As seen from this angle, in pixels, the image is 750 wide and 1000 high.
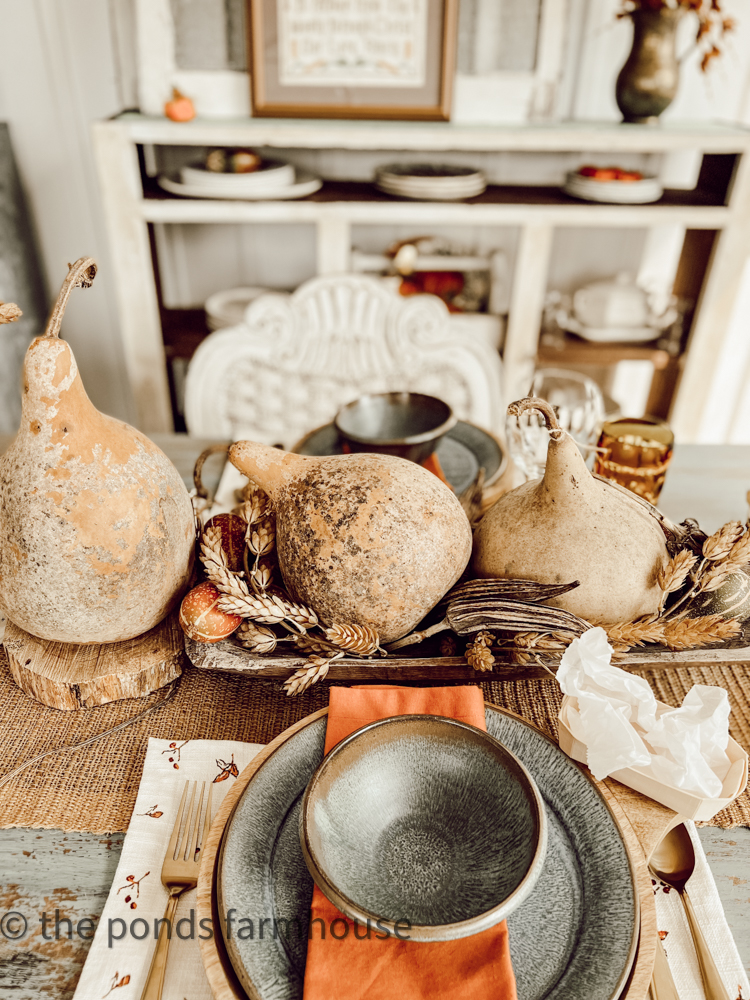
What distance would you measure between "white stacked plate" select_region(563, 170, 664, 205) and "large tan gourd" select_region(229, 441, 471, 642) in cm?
148

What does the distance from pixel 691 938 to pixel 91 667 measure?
0.51 meters

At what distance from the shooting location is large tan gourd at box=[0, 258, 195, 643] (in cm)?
50

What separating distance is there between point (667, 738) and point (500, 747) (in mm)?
143

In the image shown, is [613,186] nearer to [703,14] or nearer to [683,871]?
[703,14]

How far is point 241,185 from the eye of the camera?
5.36 feet

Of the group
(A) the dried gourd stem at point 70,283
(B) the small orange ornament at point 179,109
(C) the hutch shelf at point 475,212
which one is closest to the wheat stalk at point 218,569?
(A) the dried gourd stem at point 70,283

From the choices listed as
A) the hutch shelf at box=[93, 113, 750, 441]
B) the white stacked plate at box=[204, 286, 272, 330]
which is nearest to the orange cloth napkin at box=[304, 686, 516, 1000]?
the hutch shelf at box=[93, 113, 750, 441]

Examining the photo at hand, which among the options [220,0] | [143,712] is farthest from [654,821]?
[220,0]

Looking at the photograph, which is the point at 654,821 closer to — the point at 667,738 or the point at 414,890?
the point at 667,738

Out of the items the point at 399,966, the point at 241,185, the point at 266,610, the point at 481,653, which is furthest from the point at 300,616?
the point at 241,185

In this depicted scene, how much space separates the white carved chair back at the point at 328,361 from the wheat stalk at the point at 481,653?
76cm

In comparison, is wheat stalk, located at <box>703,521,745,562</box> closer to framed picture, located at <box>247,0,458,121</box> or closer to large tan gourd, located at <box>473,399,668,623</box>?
large tan gourd, located at <box>473,399,668,623</box>

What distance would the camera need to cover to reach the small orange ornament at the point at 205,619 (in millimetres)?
542

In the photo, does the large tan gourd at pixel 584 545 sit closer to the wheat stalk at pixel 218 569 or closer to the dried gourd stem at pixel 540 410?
the dried gourd stem at pixel 540 410
